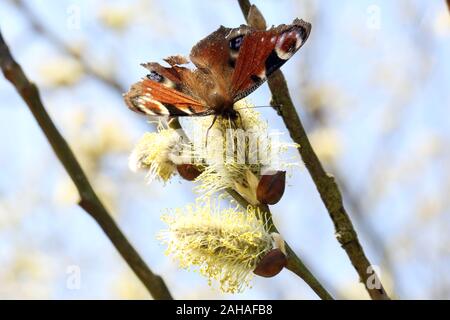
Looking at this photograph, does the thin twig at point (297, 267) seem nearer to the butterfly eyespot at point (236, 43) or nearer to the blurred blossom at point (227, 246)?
the blurred blossom at point (227, 246)

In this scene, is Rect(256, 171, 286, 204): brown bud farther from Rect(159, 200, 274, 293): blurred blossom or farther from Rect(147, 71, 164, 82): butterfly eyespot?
Rect(147, 71, 164, 82): butterfly eyespot

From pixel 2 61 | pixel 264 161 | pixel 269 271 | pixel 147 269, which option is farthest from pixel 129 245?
pixel 264 161

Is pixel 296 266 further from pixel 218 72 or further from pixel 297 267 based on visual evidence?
pixel 218 72

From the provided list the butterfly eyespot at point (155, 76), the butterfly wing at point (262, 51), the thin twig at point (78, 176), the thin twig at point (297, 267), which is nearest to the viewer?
the thin twig at point (78, 176)

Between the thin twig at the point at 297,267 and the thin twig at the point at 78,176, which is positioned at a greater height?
the thin twig at the point at 78,176

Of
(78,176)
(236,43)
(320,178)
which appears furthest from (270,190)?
(78,176)

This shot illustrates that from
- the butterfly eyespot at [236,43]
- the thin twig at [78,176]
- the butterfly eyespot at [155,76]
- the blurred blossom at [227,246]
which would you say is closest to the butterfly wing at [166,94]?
the butterfly eyespot at [155,76]
